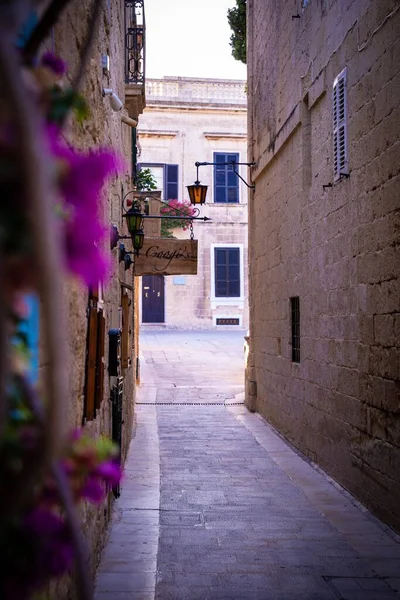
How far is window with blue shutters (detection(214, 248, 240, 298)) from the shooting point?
1222 inches

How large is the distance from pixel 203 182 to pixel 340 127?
23563 millimetres

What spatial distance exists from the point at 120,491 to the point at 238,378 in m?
10.2

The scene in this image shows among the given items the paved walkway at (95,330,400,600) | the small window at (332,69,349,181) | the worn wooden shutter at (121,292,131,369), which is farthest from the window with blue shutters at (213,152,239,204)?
the small window at (332,69,349,181)

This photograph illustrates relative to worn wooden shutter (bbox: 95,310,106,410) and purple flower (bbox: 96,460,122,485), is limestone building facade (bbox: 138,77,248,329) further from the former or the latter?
purple flower (bbox: 96,460,122,485)

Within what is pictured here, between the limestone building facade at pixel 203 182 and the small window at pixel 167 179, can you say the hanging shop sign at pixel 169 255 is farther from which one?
the small window at pixel 167 179

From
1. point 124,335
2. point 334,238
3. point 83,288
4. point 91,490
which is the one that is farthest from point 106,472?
point 124,335

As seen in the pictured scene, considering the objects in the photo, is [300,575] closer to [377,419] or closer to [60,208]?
[377,419]

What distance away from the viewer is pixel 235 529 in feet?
19.2

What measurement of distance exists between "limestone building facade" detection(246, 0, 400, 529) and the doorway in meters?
18.7

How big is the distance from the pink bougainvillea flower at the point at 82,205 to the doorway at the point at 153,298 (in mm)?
29610

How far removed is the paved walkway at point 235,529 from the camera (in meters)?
4.57

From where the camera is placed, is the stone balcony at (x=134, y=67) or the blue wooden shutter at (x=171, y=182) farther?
the blue wooden shutter at (x=171, y=182)

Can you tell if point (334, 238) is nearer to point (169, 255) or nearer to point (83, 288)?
point (83, 288)

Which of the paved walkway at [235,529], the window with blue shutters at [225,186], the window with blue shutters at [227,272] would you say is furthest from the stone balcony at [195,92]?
the paved walkway at [235,529]
